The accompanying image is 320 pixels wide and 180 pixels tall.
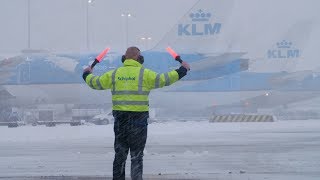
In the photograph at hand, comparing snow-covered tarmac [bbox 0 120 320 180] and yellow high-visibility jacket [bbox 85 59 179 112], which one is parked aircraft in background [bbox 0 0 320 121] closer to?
snow-covered tarmac [bbox 0 120 320 180]

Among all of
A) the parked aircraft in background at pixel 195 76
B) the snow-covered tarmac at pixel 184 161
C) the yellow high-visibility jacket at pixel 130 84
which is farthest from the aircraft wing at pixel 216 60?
the yellow high-visibility jacket at pixel 130 84

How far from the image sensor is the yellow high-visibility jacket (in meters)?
6.00

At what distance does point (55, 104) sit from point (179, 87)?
7.00 metres

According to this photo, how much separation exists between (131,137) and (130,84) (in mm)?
524

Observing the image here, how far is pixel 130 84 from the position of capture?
6004 millimetres

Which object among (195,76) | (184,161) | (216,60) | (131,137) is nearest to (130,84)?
(131,137)

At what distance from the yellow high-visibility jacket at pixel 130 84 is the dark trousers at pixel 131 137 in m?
0.08

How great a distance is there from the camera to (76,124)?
2706 centimetres

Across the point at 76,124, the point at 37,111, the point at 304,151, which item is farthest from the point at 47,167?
the point at 37,111

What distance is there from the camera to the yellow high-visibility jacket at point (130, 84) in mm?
5996

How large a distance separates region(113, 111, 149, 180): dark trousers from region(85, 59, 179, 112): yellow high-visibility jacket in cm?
8

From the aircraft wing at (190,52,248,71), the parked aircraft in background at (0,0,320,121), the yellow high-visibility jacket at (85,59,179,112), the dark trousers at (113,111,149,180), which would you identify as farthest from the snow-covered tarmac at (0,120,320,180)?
the parked aircraft in background at (0,0,320,121)

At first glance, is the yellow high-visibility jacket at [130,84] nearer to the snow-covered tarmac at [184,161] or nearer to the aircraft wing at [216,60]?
the snow-covered tarmac at [184,161]

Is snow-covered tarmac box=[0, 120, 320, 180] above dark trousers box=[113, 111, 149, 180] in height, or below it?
below
